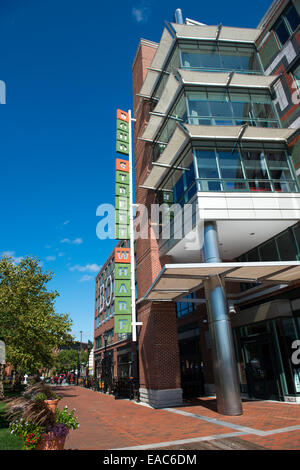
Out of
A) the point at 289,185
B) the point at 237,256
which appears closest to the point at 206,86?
the point at 289,185

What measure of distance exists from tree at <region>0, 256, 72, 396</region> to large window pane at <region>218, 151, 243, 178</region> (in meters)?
17.9

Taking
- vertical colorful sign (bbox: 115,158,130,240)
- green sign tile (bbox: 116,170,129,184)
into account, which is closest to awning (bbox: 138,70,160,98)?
vertical colorful sign (bbox: 115,158,130,240)

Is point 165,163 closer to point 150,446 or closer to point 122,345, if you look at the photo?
point 150,446

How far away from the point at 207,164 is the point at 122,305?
887 centimetres

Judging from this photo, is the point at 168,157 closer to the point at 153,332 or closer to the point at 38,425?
the point at 153,332

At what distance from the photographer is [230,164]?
14.5m

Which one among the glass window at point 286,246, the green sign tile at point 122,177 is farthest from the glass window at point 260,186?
the green sign tile at point 122,177

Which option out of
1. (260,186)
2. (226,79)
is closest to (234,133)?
(260,186)

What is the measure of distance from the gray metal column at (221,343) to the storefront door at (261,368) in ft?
12.6

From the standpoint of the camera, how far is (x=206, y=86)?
628 inches

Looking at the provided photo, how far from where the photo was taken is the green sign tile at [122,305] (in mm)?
16594

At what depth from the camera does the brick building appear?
13.0 m

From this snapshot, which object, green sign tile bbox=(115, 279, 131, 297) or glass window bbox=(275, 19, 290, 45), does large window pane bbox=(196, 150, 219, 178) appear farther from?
glass window bbox=(275, 19, 290, 45)

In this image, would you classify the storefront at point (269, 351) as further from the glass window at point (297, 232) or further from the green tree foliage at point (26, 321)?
the green tree foliage at point (26, 321)
